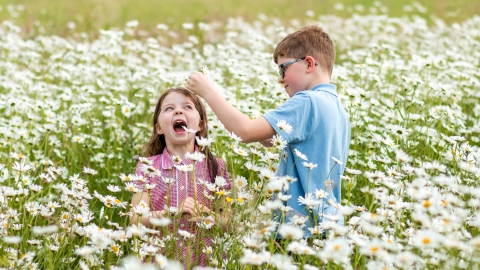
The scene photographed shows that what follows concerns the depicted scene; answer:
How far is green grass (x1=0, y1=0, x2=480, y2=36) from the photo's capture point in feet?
37.8

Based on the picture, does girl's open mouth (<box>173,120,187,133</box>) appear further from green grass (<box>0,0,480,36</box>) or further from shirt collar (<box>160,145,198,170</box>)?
green grass (<box>0,0,480,36</box>)

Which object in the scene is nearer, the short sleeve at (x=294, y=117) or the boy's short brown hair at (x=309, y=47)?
the short sleeve at (x=294, y=117)

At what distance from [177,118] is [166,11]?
11.9 meters

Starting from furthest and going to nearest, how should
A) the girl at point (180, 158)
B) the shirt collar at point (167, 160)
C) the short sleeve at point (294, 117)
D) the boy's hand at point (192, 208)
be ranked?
the shirt collar at point (167, 160), the girl at point (180, 158), the short sleeve at point (294, 117), the boy's hand at point (192, 208)

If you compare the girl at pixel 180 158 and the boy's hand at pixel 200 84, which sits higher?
the boy's hand at pixel 200 84

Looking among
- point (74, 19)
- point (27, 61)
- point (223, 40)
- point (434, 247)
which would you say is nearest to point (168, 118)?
point (434, 247)

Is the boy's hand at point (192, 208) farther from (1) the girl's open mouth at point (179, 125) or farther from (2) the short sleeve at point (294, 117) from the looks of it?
(1) the girl's open mouth at point (179, 125)

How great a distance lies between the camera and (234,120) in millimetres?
3098

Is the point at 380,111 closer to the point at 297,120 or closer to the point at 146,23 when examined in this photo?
the point at 297,120

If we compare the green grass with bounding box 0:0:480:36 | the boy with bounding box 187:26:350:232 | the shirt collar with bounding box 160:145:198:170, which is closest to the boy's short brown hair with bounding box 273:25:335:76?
the boy with bounding box 187:26:350:232

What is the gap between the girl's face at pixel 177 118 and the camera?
367 centimetres

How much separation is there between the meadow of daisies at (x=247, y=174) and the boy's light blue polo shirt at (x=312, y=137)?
9 cm

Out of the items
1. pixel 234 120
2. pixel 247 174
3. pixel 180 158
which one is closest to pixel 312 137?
pixel 234 120

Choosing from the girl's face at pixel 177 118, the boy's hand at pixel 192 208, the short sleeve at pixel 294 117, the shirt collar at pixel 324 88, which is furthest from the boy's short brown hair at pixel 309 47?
the boy's hand at pixel 192 208
